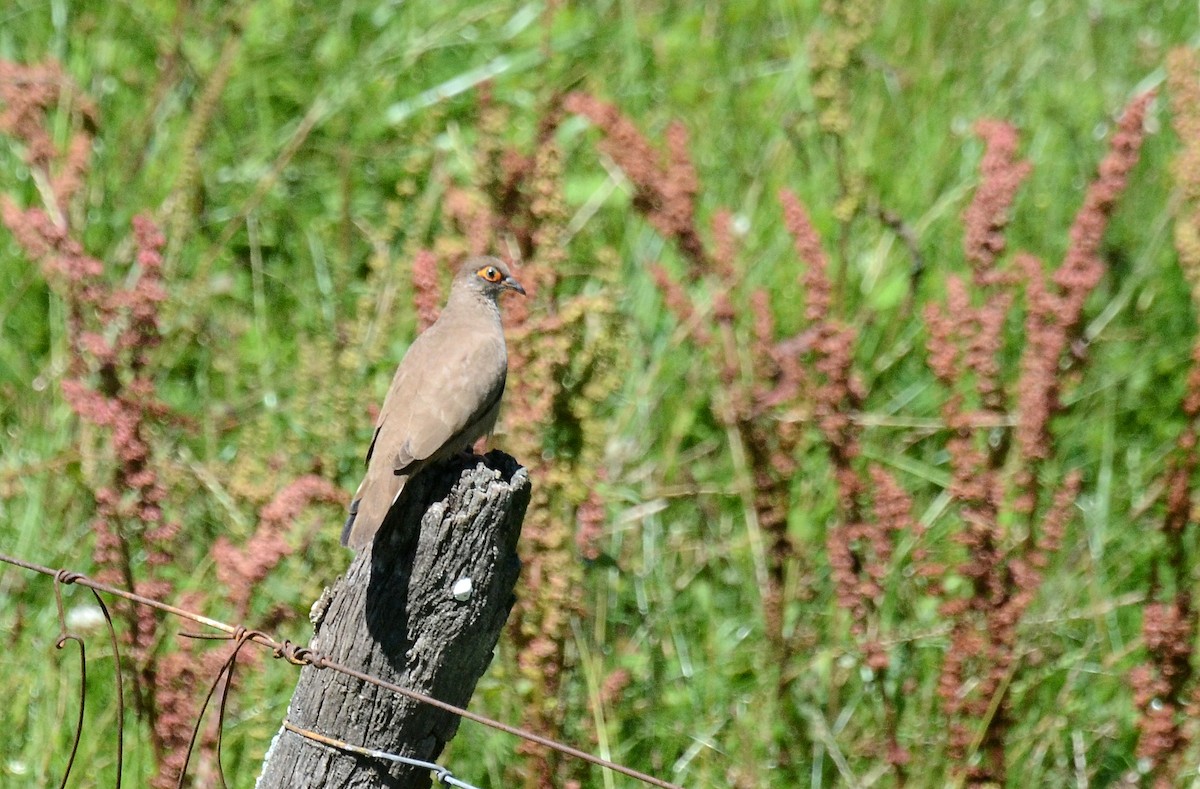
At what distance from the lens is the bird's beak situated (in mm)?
4602

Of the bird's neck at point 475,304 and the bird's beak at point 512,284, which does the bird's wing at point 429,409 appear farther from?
the bird's beak at point 512,284

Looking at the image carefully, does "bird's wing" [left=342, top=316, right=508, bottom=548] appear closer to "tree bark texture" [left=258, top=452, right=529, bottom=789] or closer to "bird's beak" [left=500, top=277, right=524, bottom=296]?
"tree bark texture" [left=258, top=452, right=529, bottom=789]

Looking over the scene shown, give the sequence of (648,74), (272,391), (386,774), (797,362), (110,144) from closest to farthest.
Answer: (386,774) → (797,362) → (272,391) → (110,144) → (648,74)

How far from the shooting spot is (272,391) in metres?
5.68

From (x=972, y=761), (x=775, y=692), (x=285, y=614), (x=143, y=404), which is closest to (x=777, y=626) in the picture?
(x=775, y=692)

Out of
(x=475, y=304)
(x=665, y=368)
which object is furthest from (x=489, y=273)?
(x=665, y=368)

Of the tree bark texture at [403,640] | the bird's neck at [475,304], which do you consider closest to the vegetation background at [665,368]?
the bird's neck at [475,304]

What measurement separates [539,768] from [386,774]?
126 centimetres

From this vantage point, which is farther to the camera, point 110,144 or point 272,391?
point 110,144

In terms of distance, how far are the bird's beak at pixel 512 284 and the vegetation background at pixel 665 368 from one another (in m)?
0.16

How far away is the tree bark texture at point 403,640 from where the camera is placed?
2.73 m

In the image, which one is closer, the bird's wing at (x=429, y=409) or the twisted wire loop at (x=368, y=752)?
the twisted wire loop at (x=368, y=752)

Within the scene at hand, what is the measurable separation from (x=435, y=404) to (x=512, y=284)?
3.44 feet

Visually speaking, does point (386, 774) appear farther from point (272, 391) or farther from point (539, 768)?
point (272, 391)
